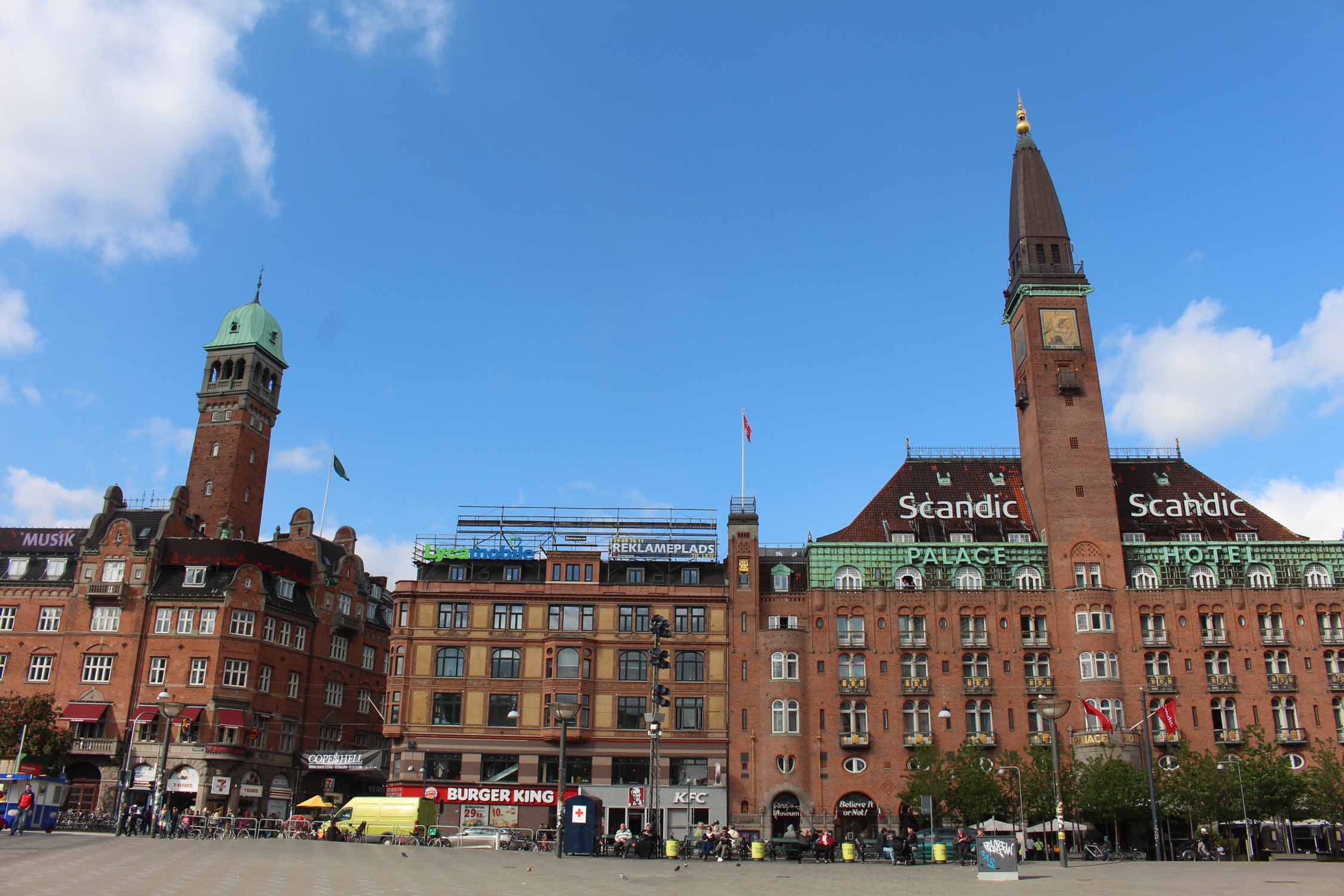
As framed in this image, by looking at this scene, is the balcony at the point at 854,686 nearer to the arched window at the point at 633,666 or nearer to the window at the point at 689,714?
the window at the point at 689,714

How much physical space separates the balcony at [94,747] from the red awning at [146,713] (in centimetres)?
193

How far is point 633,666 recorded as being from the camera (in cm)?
7406

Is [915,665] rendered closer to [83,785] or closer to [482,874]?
[482,874]

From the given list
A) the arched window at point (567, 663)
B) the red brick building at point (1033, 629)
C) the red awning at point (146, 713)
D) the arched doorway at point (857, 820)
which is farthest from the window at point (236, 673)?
the arched doorway at point (857, 820)

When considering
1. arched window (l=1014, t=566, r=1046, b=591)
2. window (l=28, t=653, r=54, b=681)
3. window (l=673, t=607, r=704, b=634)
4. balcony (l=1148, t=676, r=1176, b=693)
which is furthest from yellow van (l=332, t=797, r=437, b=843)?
balcony (l=1148, t=676, r=1176, b=693)

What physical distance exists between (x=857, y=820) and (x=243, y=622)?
43.8 metres

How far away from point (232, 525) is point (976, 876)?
77.9 meters

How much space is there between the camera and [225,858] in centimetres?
3706

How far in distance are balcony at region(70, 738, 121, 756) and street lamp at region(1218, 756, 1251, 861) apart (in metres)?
67.9

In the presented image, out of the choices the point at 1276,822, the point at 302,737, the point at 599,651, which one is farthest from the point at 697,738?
the point at 1276,822

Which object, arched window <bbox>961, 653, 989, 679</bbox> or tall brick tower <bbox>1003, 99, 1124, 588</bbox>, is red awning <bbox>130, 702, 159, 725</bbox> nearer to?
arched window <bbox>961, 653, 989, 679</bbox>

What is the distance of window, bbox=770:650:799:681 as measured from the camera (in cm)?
7356

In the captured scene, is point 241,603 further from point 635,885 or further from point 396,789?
point 635,885

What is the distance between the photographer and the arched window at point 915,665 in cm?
7444
